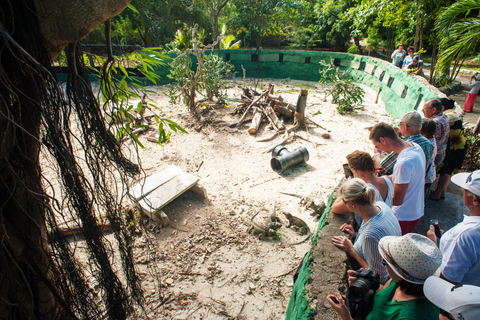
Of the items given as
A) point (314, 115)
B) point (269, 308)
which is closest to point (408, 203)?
point (269, 308)

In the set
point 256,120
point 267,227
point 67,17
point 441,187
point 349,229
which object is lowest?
point 267,227

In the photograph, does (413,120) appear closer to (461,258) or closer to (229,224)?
(461,258)

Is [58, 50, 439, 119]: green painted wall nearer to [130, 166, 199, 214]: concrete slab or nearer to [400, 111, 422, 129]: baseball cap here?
[130, 166, 199, 214]: concrete slab

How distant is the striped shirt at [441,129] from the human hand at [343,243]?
264 centimetres

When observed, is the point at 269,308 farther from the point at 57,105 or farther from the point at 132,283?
the point at 57,105

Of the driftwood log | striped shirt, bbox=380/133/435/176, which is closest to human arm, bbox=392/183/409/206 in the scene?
striped shirt, bbox=380/133/435/176

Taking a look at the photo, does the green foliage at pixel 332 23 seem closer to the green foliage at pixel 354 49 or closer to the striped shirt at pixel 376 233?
the green foliage at pixel 354 49

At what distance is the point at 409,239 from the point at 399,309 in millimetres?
458

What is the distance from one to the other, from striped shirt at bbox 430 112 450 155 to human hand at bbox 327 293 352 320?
10.9ft

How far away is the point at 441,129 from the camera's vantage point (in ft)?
13.8

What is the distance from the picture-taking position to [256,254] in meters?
4.66

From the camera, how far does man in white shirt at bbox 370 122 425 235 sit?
121 inches

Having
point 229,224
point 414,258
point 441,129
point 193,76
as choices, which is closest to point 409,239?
point 414,258

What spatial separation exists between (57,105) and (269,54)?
54.8 feet
